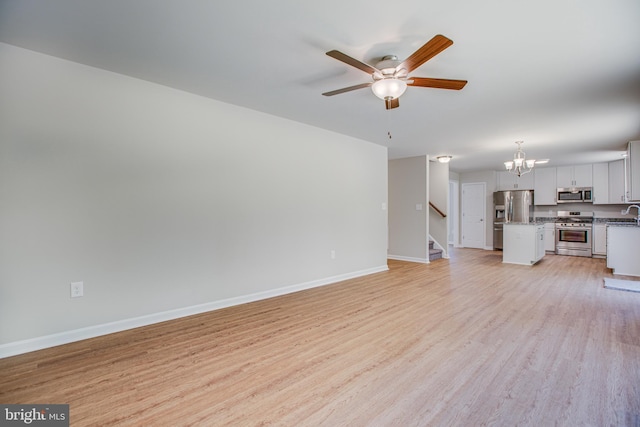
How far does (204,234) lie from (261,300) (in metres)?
1.12

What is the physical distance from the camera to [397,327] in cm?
286

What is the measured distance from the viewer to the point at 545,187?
8070 millimetres

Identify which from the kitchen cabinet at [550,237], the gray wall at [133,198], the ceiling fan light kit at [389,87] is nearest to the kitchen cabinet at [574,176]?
the kitchen cabinet at [550,237]

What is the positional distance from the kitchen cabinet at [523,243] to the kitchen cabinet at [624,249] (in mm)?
1095

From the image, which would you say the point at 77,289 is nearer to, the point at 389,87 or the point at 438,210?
the point at 389,87

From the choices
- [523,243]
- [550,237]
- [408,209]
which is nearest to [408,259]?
[408,209]

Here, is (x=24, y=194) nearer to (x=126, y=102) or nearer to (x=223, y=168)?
(x=126, y=102)

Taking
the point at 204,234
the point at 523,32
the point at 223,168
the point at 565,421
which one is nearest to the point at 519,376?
the point at 565,421

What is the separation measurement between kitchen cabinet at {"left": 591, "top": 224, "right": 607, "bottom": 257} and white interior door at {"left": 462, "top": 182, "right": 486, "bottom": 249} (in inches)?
95.0

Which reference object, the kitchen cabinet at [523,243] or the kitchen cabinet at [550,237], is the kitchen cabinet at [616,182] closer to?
the kitchen cabinet at [550,237]

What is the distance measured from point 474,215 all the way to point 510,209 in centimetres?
100

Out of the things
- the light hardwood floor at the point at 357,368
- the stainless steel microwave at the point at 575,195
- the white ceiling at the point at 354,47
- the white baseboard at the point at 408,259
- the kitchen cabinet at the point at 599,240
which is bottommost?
the light hardwood floor at the point at 357,368

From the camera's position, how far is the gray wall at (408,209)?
6.39m

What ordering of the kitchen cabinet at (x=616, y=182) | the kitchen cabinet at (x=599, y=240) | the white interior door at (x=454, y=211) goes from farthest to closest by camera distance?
the white interior door at (x=454, y=211)
the kitchen cabinet at (x=599, y=240)
the kitchen cabinet at (x=616, y=182)
